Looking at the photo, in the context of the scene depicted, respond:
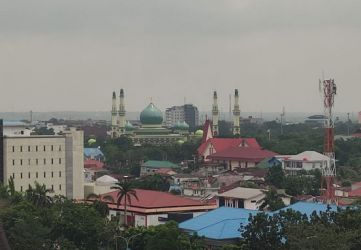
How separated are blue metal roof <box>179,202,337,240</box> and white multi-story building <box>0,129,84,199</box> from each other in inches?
937

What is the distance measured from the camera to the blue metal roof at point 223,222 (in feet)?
161

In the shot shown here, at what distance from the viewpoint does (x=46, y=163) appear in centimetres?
7569

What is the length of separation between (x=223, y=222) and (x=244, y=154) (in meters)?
63.2

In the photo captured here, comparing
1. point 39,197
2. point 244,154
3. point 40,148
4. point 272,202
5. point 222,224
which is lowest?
point 222,224

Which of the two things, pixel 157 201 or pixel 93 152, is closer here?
pixel 157 201

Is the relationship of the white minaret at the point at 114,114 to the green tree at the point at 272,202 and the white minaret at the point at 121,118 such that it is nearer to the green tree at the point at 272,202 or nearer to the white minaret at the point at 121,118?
the white minaret at the point at 121,118

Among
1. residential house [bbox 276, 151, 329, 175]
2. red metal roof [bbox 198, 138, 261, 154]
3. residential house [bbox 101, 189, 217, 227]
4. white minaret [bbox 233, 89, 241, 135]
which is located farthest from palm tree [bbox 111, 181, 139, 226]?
white minaret [bbox 233, 89, 241, 135]

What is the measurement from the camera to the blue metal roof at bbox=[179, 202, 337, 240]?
4922 cm

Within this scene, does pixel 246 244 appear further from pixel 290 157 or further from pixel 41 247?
pixel 290 157

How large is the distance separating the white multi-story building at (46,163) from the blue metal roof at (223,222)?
2381 cm

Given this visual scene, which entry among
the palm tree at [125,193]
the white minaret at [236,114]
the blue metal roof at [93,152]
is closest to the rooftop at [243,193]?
the palm tree at [125,193]

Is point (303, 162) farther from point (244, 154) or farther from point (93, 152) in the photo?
point (93, 152)

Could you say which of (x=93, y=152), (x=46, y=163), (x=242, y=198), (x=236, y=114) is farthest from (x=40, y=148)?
(x=236, y=114)

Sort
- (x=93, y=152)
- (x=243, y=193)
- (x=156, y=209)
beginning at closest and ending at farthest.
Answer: (x=156, y=209) < (x=243, y=193) < (x=93, y=152)
